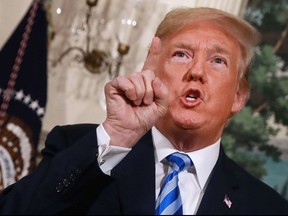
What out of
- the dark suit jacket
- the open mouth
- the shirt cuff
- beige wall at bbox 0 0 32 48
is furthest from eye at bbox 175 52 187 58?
beige wall at bbox 0 0 32 48

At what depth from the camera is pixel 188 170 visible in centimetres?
125

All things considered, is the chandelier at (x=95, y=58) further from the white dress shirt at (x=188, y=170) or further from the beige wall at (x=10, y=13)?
the white dress shirt at (x=188, y=170)

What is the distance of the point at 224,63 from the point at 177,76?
137mm

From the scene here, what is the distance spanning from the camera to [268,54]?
2.13 meters

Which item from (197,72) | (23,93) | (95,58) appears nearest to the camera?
(197,72)

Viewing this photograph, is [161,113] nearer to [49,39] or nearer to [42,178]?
[42,178]

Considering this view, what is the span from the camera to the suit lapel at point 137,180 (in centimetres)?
111

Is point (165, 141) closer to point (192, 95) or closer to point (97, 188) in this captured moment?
point (192, 95)

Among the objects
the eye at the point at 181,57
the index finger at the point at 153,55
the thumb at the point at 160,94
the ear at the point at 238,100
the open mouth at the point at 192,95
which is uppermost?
the index finger at the point at 153,55

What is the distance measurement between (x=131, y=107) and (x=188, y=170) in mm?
289

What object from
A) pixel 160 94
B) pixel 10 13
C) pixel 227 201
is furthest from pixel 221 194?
pixel 10 13

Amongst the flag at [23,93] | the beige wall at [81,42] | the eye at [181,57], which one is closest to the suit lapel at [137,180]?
the eye at [181,57]

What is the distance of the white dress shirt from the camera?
1078 mm

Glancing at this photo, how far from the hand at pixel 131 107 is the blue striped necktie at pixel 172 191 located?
15 centimetres
